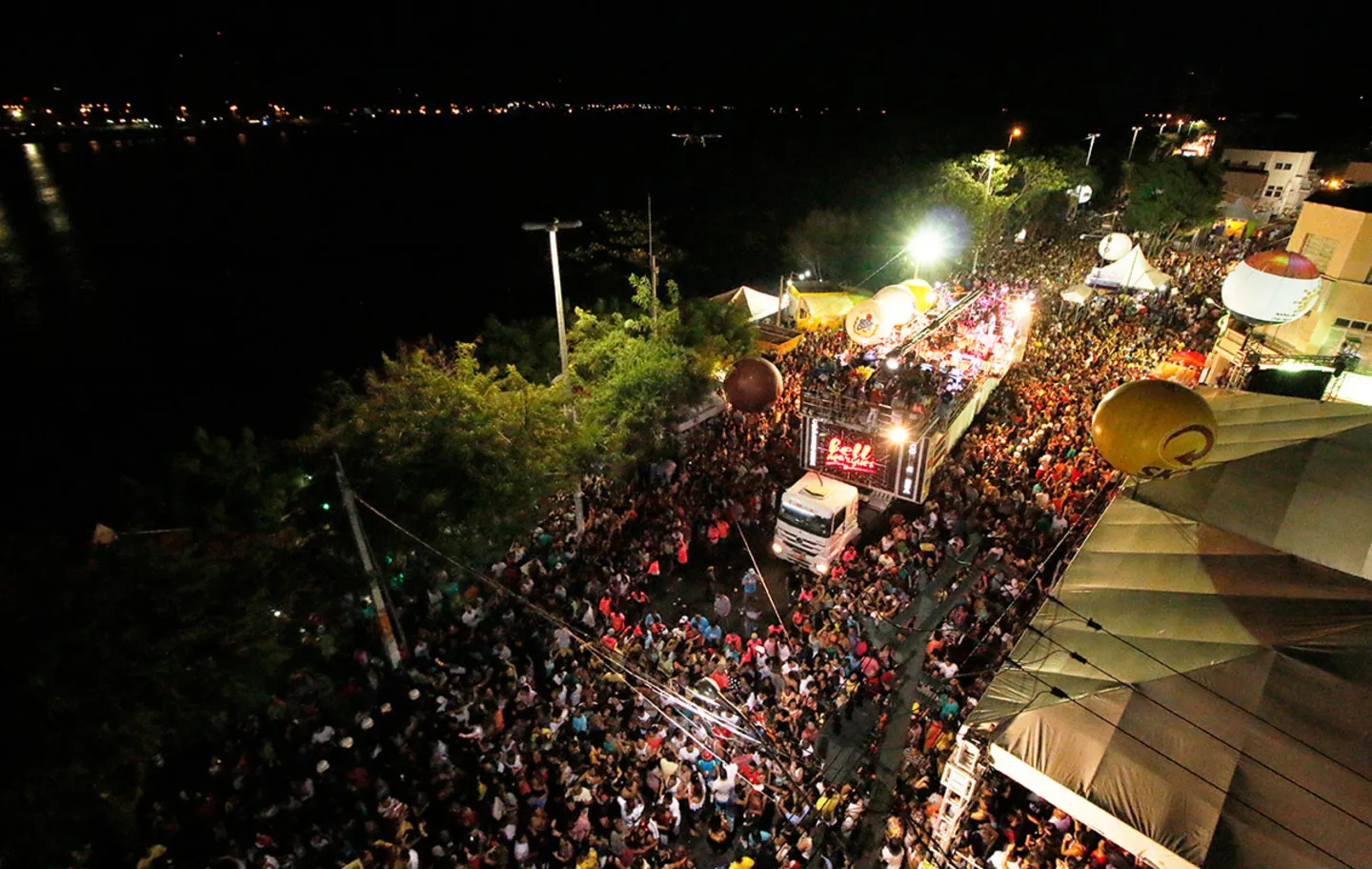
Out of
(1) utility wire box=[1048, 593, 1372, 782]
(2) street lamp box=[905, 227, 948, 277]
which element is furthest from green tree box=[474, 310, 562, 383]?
(2) street lamp box=[905, 227, 948, 277]

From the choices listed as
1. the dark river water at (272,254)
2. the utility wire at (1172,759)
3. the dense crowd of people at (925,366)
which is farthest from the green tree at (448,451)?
the dark river water at (272,254)

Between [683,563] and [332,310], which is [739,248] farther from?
[683,563]

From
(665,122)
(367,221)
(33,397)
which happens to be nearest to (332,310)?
(33,397)

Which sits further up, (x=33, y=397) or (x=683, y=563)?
(x=683, y=563)

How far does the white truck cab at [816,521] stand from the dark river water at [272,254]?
18199mm

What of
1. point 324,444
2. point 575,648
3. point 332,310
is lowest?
point 332,310

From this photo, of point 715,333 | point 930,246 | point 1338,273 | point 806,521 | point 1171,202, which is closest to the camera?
point 806,521

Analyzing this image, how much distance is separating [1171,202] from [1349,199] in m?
25.5

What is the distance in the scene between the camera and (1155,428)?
8.25m

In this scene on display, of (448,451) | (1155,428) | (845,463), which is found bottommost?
(845,463)

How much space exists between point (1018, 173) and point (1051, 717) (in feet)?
159

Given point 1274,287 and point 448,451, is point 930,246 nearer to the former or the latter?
point 1274,287

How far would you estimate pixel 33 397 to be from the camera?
88.8ft

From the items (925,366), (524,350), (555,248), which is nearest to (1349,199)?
(925,366)
